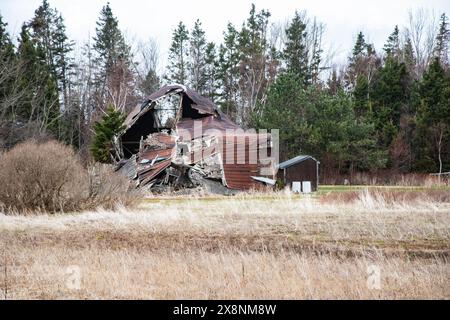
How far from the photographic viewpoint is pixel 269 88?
40.5 meters

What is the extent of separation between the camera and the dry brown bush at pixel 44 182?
1620cm

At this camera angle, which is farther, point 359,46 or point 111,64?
point 359,46

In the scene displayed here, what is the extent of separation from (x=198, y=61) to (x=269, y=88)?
14.8 meters

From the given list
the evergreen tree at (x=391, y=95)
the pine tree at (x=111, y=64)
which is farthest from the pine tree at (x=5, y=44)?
the evergreen tree at (x=391, y=95)

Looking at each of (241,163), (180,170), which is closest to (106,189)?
(180,170)

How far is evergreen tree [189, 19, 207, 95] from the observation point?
52.3 m

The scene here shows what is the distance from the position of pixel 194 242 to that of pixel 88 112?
138ft

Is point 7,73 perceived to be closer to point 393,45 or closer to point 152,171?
point 152,171

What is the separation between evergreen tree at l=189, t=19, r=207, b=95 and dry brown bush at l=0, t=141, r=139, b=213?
35292 mm

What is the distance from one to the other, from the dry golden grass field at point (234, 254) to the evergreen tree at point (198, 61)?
1469 inches

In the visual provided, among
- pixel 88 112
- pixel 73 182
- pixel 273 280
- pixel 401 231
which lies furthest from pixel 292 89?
pixel 273 280

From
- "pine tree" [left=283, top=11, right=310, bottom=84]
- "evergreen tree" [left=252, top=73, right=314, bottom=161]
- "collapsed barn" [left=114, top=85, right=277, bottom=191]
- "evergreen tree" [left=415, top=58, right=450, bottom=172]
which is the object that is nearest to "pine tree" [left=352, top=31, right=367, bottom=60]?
"pine tree" [left=283, top=11, right=310, bottom=84]

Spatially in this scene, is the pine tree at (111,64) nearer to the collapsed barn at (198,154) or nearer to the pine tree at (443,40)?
the collapsed barn at (198,154)
